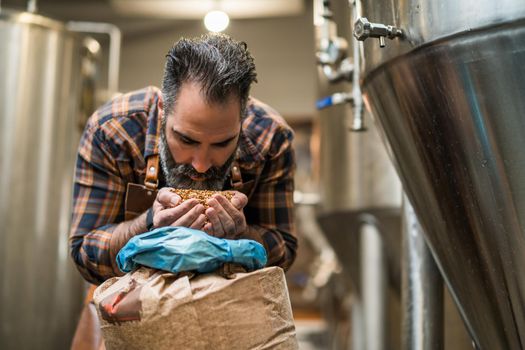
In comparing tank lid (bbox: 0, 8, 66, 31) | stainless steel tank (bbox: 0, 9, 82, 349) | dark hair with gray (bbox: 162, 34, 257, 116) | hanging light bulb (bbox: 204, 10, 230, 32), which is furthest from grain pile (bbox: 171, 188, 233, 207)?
hanging light bulb (bbox: 204, 10, 230, 32)

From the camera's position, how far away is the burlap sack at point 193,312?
107 cm

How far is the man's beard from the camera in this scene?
4.42ft

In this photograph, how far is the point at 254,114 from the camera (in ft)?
5.21

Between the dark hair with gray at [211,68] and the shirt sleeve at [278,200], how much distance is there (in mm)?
243

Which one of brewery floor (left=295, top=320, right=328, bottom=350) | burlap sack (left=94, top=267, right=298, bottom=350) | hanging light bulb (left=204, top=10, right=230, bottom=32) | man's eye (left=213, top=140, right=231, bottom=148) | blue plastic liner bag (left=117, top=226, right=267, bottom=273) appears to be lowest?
brewery floor (left=295, top=320, right=328, bottom=350)

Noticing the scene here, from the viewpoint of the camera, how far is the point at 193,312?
3.53ft

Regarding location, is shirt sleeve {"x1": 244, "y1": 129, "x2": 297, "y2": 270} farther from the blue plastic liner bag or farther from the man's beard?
the blue plastic liner bag

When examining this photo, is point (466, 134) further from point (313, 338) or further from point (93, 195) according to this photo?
point (313, 338)

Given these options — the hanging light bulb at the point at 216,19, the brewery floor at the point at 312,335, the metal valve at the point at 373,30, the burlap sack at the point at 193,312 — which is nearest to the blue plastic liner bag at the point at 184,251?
the burlap sack at the point at 193,312

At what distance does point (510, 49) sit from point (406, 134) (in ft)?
1.11

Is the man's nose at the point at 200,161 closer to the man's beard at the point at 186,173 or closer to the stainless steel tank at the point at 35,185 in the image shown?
the man's beard at the point at 186,173

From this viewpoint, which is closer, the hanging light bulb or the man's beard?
the man's beard

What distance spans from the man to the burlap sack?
13 cm

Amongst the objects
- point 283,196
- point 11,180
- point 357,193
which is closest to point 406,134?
point 283,196
